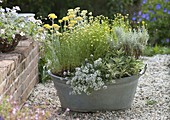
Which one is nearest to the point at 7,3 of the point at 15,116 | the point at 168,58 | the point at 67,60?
the point at 168,58

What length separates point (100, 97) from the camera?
409 centimetres

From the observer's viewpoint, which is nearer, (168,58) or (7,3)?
(168,58)

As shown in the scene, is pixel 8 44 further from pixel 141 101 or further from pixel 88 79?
pixel 141 101

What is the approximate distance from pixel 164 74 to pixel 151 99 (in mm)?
1120

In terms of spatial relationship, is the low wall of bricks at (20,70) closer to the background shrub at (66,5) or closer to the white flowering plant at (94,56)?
the white flowering plant at (94,56)

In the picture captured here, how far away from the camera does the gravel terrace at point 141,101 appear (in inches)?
162

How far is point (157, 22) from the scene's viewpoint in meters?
8.25

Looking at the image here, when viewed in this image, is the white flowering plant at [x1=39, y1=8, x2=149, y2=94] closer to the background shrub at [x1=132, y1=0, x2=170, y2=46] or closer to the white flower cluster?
the white flower cluster

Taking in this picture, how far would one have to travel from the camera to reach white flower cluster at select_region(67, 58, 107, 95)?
3.95 m

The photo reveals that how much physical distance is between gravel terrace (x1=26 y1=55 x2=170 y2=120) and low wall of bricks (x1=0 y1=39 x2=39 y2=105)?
0.14 metres

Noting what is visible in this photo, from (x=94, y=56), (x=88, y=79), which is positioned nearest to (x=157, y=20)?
(x=94, y=56)

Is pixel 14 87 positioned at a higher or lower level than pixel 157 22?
lower

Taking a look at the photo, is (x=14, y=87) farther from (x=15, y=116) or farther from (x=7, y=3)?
(x=7, y=3)

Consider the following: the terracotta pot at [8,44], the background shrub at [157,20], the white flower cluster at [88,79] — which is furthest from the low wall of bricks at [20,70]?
the background shrub at [157,20]
